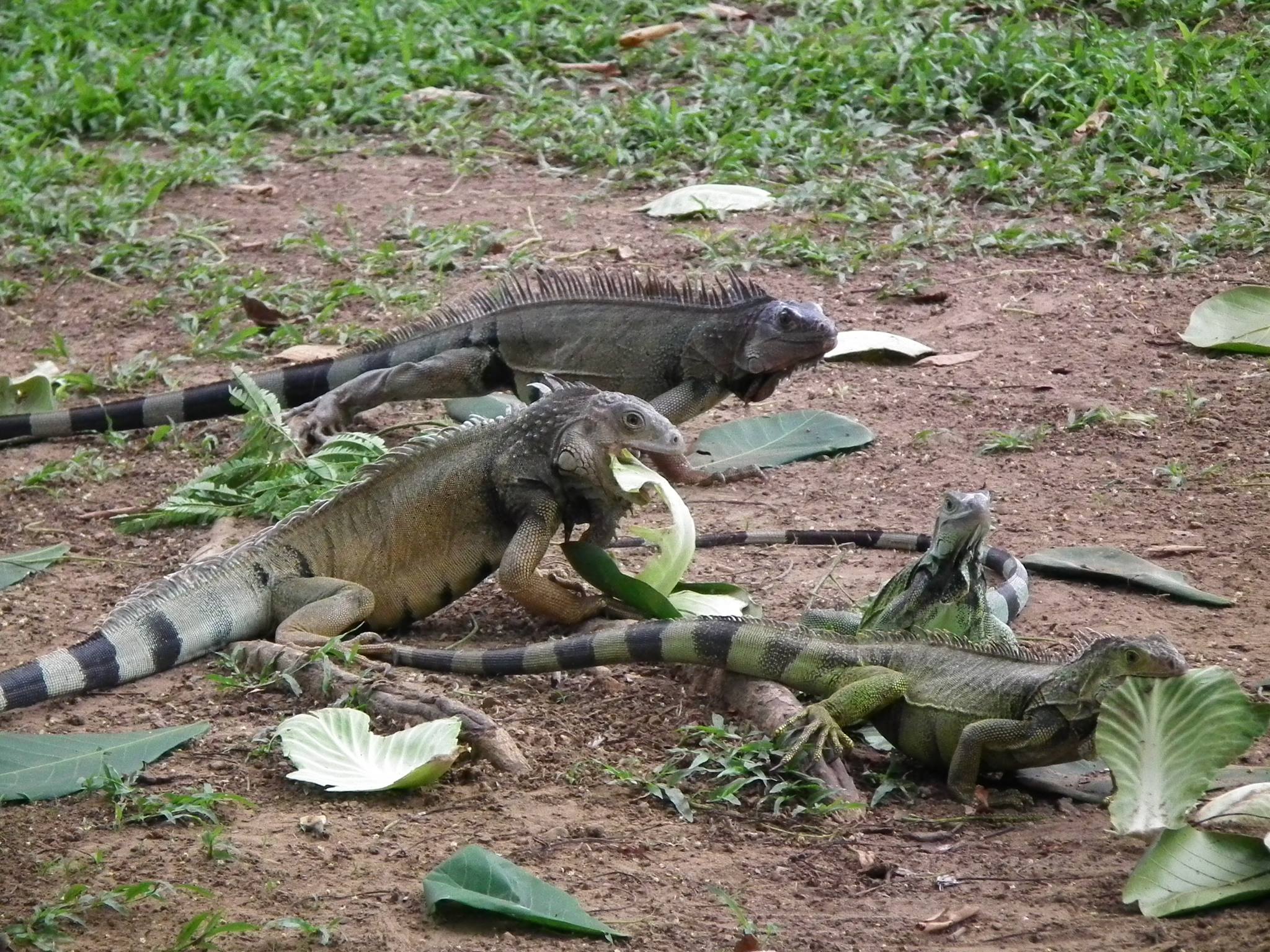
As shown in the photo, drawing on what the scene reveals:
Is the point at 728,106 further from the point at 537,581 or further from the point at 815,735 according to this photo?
the point at 815,735

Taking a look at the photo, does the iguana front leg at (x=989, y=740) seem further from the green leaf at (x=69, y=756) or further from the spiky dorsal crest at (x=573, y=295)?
the spiky dorsal crest at (x=573, y=295)

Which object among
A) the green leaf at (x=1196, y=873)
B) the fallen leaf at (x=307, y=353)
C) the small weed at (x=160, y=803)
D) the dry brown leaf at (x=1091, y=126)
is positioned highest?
the dry brown leaf at (x=1091, y=126)

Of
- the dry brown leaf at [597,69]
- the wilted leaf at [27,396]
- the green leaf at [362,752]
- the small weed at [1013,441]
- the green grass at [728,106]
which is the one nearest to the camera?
the green leaf at [362,752]

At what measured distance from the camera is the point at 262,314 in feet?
28.7

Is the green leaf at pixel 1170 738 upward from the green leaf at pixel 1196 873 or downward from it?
upward

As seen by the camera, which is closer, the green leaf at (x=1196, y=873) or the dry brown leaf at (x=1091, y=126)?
the green leaf at (x=1196, y=873)

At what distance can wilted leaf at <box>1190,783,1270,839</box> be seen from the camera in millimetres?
3703

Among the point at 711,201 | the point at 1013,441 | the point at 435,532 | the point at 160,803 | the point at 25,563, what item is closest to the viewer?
the point at 160,803

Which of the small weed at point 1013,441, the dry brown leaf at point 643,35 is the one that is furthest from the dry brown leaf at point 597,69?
the small weed at point 1013,441

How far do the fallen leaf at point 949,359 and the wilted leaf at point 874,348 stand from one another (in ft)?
0.12

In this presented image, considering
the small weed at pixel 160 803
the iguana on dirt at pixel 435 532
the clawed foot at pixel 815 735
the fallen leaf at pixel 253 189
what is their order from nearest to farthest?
the small weed at pixel 160 803
the clawed foot at pixel 815 735
the iguana on dirt at pixel 435 532
the fallen leaf at pixel 253 189

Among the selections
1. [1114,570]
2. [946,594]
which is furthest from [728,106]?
[946,594]

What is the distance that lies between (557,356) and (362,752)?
12.2 feet

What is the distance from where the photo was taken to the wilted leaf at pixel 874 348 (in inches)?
308
